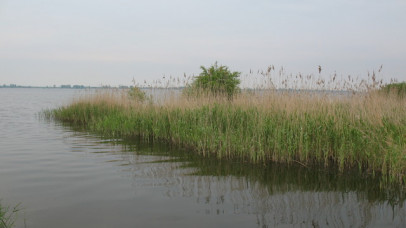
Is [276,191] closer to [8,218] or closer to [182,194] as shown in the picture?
[182,194]

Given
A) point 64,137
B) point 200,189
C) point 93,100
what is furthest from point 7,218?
point 93,100

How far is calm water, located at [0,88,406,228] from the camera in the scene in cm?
375

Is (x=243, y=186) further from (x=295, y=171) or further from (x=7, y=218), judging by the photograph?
(x=7, y=218)

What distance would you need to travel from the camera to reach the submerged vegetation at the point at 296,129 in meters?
5.44

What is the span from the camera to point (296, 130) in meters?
6.26

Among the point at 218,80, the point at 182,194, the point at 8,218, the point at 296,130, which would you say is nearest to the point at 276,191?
the point at 182,194

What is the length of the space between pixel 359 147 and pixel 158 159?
428 cm

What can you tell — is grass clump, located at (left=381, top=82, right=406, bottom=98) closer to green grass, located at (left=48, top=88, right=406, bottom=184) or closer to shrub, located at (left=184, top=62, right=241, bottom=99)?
green grass, located at (left=48, top=88, right=406, bottom=184)

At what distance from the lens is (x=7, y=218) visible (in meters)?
3.63

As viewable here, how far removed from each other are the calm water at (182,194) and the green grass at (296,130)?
17.4 inches

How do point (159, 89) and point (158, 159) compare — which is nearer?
point (158, 159)

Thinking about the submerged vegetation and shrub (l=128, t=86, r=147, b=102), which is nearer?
the submerged vegetation

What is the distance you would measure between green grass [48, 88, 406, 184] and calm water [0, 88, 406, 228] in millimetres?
443

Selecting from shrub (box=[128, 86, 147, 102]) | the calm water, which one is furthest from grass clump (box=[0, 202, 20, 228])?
shrub (box=[128, 86, 147, 102])
